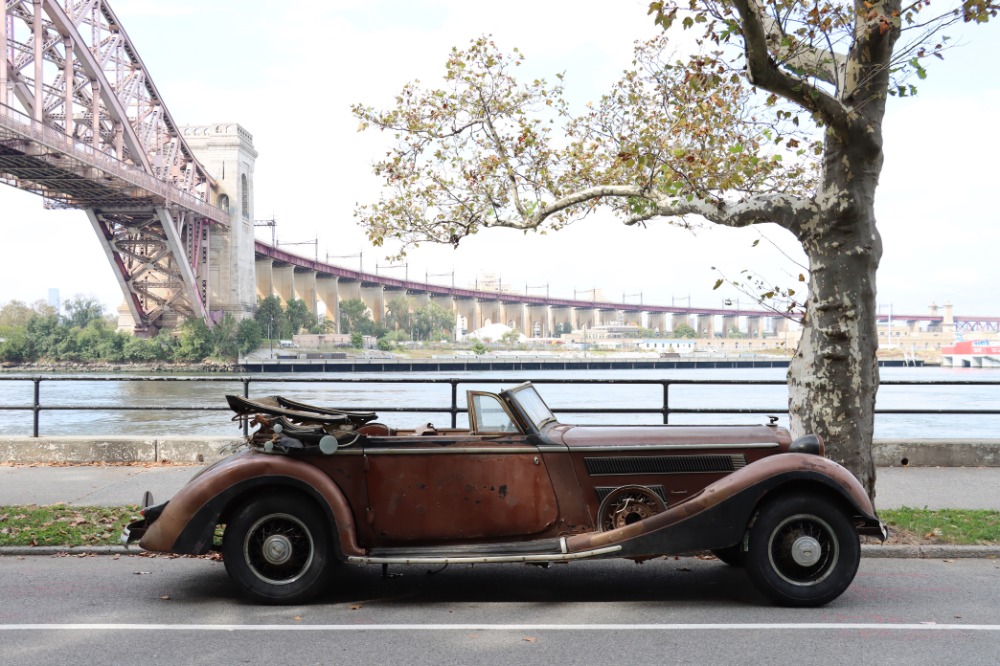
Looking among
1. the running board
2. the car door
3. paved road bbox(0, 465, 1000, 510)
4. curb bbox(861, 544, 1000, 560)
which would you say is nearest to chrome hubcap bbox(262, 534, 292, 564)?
the running board

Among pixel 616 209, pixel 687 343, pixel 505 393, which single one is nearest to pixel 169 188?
pixel 616 209

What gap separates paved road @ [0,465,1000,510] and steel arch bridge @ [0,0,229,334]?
47.5 metres

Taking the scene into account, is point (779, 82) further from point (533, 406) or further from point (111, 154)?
point (111, 154)

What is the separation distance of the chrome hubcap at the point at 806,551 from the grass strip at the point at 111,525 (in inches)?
75.7

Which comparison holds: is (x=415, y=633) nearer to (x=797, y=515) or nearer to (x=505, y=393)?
(x=505, y=393)

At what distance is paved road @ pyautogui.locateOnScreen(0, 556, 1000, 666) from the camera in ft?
14.3

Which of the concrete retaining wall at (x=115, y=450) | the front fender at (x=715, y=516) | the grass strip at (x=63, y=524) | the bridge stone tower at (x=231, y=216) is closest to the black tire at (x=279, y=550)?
the front fender at (x=715, y=516)

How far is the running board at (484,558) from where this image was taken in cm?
509

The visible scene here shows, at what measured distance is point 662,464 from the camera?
5438 mm

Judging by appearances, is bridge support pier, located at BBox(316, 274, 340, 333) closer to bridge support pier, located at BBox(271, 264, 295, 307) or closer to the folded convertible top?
bridge support pier, located at BBox(271, 264, 295, 307)

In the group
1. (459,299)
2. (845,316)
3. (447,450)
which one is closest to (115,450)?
(447,450)

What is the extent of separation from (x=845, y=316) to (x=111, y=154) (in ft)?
238

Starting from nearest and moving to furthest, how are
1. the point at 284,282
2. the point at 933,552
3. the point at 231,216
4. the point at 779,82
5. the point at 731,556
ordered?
the point at 731,556
the point at 933,552
the point at 779,82
the point at 231,216
the point at 284,282

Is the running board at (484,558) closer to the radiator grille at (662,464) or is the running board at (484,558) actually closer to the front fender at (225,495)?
the front fender at (225,495)
